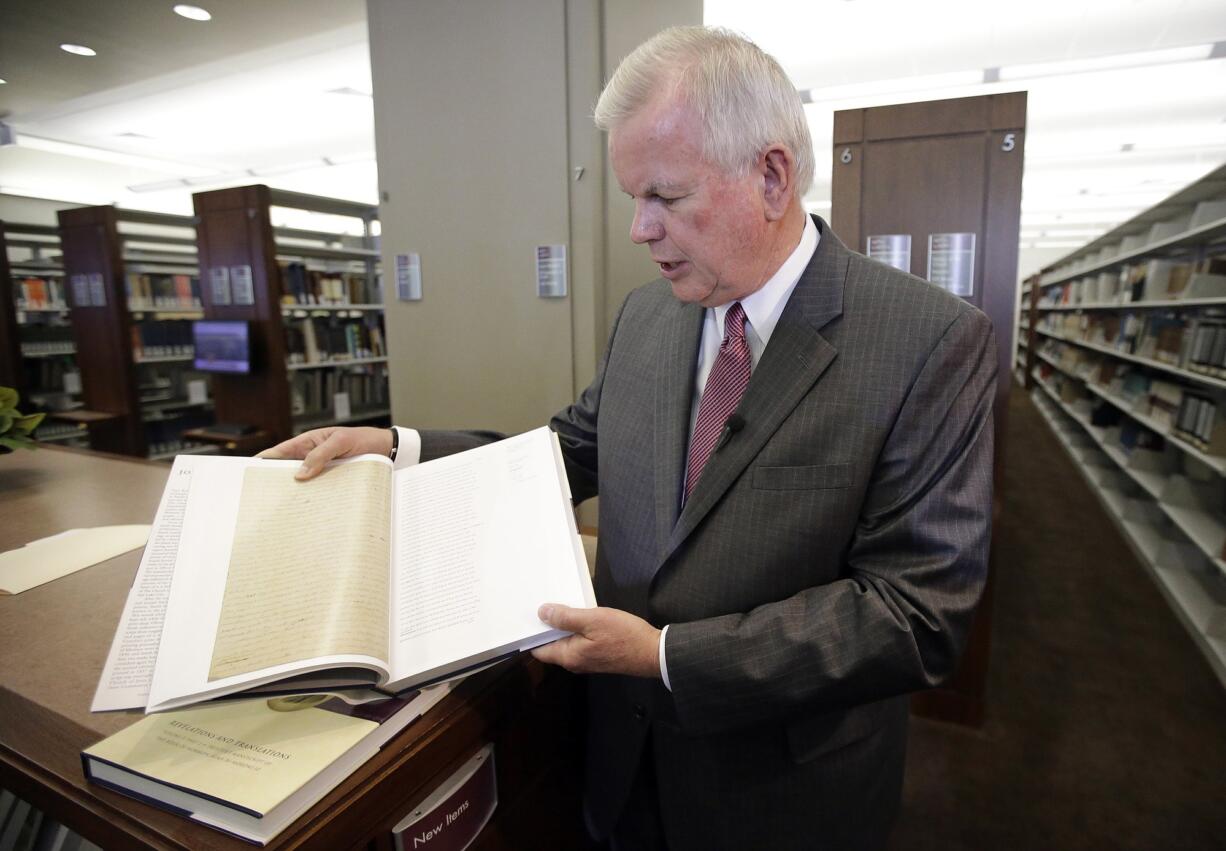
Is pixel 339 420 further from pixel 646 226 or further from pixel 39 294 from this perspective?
pixel 646 226

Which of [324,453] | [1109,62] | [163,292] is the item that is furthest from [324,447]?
[1109,62]

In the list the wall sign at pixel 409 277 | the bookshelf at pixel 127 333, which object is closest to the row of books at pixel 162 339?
the bookshelf at pixel 127 333

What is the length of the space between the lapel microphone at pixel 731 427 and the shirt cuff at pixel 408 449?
1.74 ft

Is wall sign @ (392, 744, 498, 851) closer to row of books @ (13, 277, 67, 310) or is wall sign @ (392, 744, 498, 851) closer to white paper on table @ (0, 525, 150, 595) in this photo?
white paper on table @ (0, 525, 150, 595)

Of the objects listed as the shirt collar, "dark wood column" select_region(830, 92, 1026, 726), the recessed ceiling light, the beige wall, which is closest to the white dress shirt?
the shirt collar

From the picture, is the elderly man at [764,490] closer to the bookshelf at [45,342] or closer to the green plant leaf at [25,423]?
the green plant leaf at [25,423]

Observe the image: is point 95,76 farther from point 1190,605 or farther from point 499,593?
point 1190,605

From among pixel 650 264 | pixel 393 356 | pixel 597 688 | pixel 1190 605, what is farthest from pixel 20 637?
pixel 1190 605

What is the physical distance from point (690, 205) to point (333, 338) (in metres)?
5.14

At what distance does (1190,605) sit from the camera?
11.2ft

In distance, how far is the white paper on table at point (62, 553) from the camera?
1.12 metres

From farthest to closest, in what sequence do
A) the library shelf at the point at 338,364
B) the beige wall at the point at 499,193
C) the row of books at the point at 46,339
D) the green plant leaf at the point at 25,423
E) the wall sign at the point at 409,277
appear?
the row of books at the point at 46,339
the library shelf at the point at 338,364
the wall sign at the point at 409,277
the beige wall at the point at 499,193
the green plant leaf at the point at 25,423

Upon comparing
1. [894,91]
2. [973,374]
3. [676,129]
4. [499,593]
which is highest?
[894,91]

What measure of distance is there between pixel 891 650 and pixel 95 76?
25.7 ft
